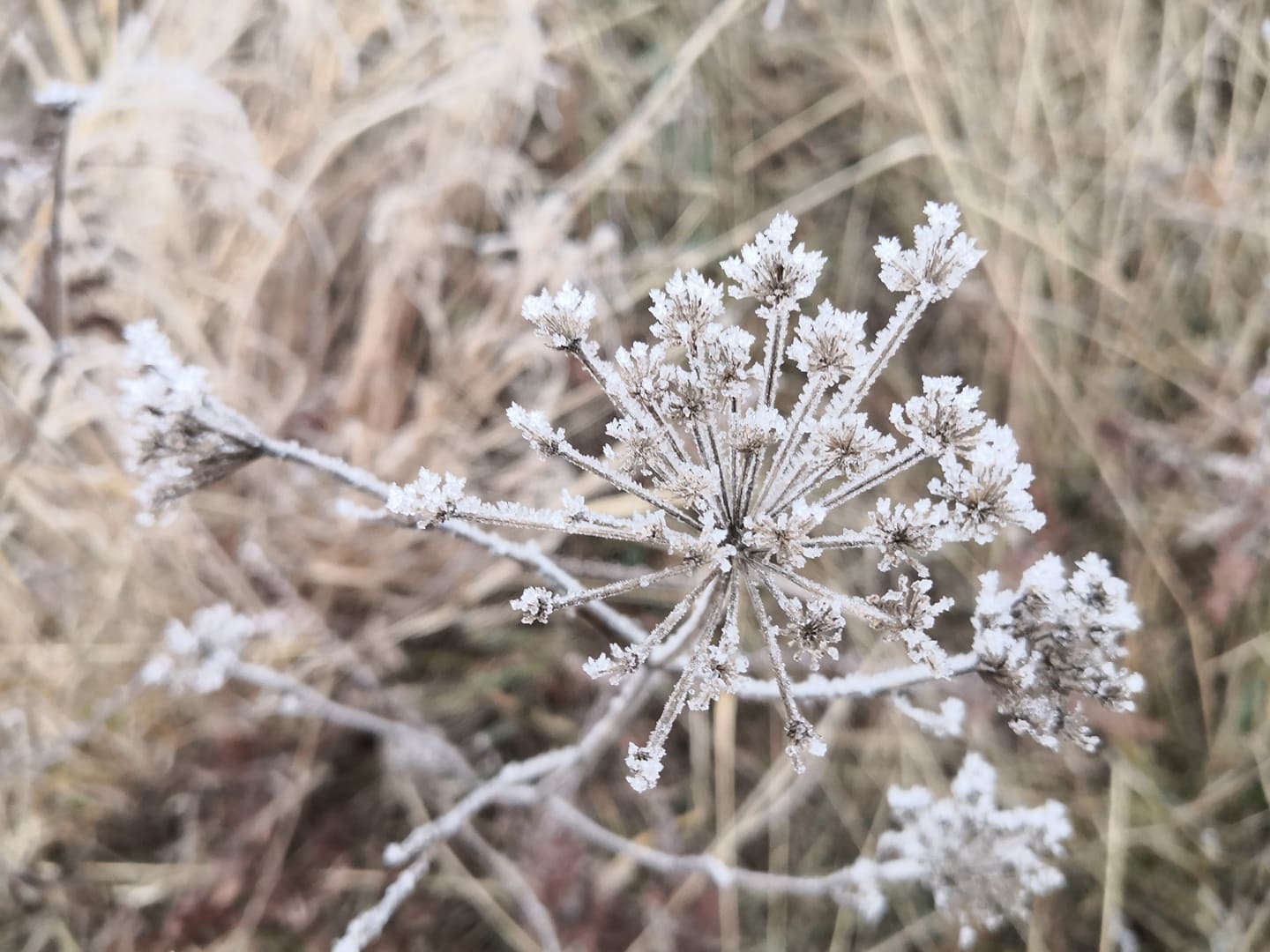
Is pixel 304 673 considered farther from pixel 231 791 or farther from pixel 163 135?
pixel 163 135

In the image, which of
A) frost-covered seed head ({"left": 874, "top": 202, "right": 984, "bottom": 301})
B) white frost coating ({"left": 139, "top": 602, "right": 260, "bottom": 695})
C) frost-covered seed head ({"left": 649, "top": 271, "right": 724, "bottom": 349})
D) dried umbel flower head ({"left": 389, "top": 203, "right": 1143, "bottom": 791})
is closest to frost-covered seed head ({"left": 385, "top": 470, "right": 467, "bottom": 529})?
dried umbel flower head ({"left": 389, "top": 203, "right": 1143, "bottom": 791})

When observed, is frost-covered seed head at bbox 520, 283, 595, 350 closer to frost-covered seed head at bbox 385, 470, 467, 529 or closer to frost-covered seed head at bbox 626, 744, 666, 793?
frost-covered seed head at bbox 385, 470, 467, 529

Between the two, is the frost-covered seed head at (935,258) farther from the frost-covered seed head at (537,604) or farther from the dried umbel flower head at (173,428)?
the dried umbel flower head at (173,428)

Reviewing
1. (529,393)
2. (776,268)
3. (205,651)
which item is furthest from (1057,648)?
(529,393)

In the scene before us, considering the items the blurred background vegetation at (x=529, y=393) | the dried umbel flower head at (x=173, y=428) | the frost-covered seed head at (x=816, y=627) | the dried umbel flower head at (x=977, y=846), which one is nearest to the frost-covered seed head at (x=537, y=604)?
the frost-covered seed head at (x=816, y=627)

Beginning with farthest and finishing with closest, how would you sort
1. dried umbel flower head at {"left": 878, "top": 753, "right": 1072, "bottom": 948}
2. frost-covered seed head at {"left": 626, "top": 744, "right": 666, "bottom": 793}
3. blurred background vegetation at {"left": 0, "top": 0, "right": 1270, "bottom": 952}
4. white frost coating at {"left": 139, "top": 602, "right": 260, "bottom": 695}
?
blurred background vegetation at {"left": 0, "top": 0, "right": 1270, "bottom": 952}, white frost coating at {"left": 139, "top": 602, "right": 260, "bottom": 695}, dried umbel flower head at {"left": 878, "top": 753, "right": 1072, "bottom": 948}, frost-covered seed head at {"left": 626, "top": 744, "right": 666, "bottom": 793}

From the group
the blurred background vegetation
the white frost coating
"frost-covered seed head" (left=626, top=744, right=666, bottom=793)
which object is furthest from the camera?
the blurred background vegetation

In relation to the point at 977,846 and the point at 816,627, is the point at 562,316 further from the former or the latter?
the point at 977,846
